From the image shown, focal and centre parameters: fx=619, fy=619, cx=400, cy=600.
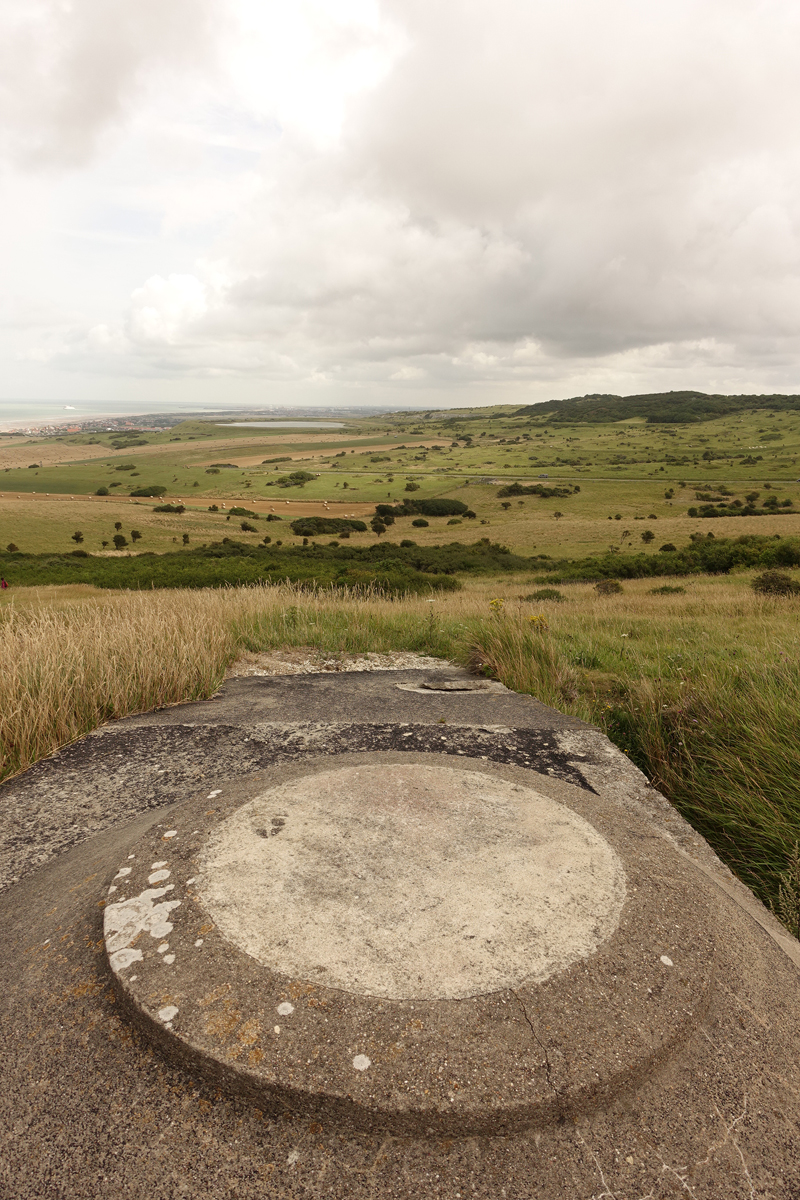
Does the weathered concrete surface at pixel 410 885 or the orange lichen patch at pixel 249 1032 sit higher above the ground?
the orange lichen patch at pixel 249 1032

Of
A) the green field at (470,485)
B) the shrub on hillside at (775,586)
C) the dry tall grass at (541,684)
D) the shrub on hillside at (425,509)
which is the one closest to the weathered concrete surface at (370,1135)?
the dry tall grass at (541,684)

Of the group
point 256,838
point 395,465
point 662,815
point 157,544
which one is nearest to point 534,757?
point 662,815

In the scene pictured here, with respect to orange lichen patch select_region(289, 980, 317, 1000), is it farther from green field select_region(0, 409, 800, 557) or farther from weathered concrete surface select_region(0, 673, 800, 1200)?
green field select_region(0, 409, 800, 557)

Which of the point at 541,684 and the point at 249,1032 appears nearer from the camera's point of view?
the point at 249,1032

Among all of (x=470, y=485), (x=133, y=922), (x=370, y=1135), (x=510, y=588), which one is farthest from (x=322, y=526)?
(x=370, y=1135)

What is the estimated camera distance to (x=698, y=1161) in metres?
2.27

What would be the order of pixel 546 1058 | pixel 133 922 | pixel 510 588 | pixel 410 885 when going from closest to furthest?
pixel 546 1058, pixel 133 922, pixel 410 885, pixel 510 588

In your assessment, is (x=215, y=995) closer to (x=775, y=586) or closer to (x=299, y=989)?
(x=299, y=989)

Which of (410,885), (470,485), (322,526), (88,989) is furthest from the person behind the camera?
(470,485)

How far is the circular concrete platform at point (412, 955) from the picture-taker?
2428 mm

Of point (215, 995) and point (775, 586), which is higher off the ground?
point (215, 995)

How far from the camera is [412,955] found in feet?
9.85

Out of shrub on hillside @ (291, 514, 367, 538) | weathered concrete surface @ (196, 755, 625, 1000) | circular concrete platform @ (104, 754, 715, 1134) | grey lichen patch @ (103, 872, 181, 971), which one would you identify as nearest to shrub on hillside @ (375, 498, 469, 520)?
shrub on hillside @ (291, 514, 367, 538)

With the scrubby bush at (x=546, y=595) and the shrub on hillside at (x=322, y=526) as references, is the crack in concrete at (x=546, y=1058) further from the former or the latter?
the shrub on hillside at (x=322, y=526)
